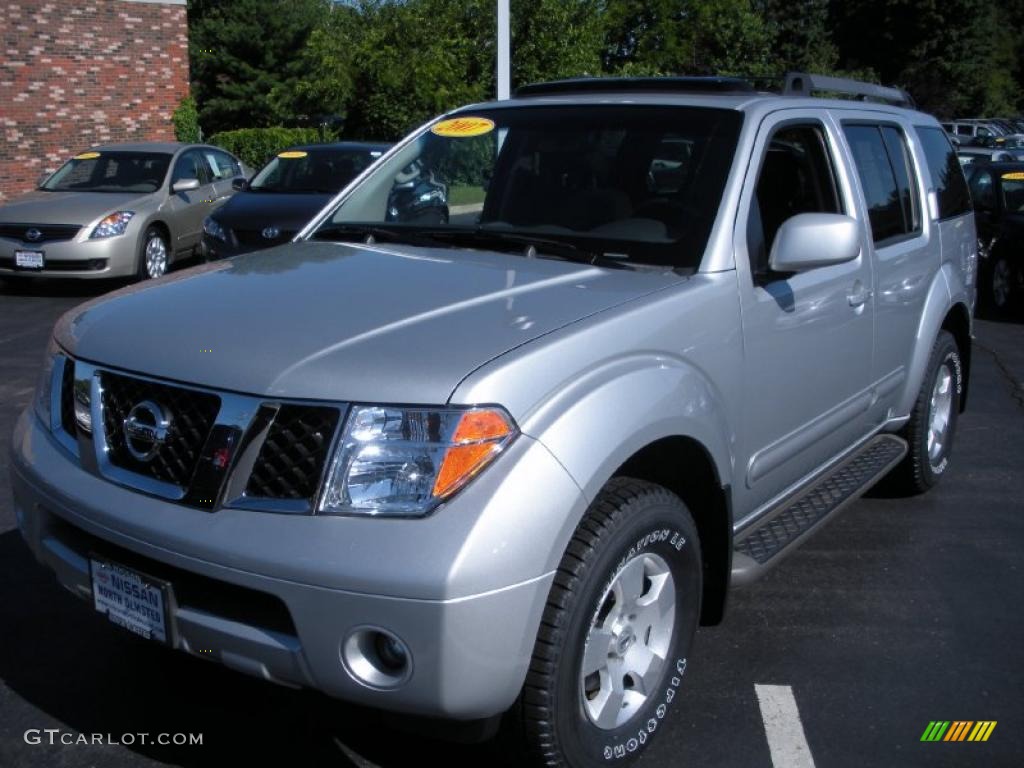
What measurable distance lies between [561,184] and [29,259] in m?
9.01

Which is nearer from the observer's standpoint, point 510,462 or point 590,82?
Answer: point 510,462

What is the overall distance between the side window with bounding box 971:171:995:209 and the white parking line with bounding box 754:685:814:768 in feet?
31.9

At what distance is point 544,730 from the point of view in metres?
2.68

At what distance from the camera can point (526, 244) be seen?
3.73 meters

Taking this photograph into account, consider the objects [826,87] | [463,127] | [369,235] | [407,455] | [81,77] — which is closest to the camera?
[407,455]

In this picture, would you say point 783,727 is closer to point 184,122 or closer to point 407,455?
point 407,455

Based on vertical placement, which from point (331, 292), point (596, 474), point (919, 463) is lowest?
point (919, 463)

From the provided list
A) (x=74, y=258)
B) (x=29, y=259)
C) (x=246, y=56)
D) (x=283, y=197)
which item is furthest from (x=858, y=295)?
(x=246, y=56)

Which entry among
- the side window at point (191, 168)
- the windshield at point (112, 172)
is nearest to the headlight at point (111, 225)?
the windshield at point (112, 172)

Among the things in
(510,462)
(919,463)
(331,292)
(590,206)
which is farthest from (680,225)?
(919,463)

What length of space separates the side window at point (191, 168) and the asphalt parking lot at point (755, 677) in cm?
854

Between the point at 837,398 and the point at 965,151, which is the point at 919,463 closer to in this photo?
the point at 837,398

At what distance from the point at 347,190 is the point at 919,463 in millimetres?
3044

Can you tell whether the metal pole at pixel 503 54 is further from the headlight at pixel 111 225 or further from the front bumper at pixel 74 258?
the front bumper at pixel 74 258
